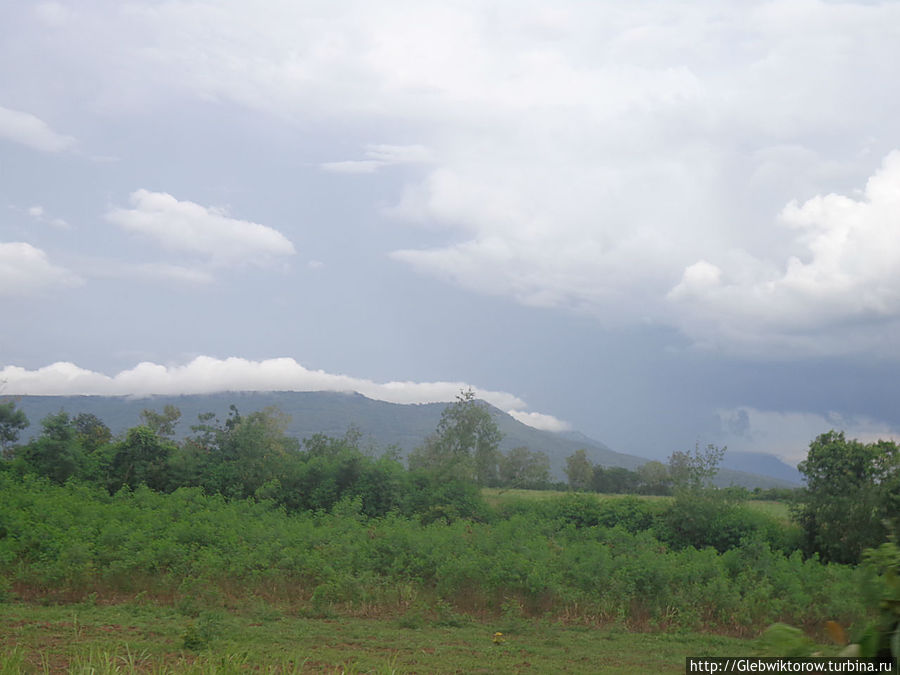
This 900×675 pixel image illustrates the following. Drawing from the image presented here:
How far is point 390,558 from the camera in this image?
1388cm

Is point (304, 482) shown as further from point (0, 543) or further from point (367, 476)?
point (0, 543)

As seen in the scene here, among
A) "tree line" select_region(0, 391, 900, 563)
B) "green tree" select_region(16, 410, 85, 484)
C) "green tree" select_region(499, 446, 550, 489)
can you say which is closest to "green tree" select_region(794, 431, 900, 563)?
"tree line" select_region(0, 391, 900, 563)

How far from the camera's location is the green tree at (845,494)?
56.0 ft

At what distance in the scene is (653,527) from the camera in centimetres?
1958

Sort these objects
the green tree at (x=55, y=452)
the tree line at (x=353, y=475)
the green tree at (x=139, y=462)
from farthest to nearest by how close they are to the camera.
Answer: the green tree at (x=139, y=462) < the green tree at (x=55, y=452) < the tree line at (x=353, y=475)

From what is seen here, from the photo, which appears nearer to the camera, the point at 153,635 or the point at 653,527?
the point at 153,635

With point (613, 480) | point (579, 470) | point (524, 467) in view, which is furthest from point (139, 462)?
point (524, 467)

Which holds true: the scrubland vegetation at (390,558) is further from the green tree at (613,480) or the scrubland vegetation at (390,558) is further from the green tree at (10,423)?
the green tree at (613,480)

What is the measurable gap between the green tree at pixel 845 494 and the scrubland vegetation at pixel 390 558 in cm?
6

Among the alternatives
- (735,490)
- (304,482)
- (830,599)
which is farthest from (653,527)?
(304,482)

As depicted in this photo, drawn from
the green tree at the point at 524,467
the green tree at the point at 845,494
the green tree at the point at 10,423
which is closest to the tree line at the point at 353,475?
the green tree at the point at 845,494

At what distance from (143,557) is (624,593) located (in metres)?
9.55

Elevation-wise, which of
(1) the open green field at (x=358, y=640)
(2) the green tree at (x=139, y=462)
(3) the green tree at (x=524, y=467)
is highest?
(2) the green tree at (x=139, y=462)

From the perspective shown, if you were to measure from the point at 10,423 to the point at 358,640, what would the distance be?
77.5 ft
